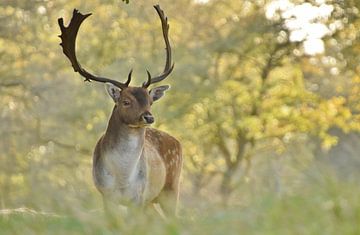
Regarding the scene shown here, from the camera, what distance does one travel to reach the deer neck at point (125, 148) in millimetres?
10539

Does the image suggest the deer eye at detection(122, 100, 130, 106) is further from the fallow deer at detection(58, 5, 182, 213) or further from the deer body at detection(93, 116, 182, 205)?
the deer body at detection(93, 116, 182, 205)

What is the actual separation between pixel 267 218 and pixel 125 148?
6581 millimetres

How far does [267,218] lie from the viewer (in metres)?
4.09

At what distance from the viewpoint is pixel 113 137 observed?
10.6 meters

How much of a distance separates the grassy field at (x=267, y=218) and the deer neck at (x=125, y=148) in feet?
19.4

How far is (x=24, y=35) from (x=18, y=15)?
862 mm

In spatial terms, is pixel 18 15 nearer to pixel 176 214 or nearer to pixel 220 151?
pixel 220 151

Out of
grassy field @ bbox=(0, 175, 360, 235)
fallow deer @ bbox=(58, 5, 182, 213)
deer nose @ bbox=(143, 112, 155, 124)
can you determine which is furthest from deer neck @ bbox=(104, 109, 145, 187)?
grassy field @ bbox=(0, 175, 360, 235)

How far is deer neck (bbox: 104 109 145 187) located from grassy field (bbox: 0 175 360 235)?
5.90 m

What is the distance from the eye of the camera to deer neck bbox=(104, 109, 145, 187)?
10.5 m

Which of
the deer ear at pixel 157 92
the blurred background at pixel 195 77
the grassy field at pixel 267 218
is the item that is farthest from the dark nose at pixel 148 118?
the blurred background at pixel 195 77

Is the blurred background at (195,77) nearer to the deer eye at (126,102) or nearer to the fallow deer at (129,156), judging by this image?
the fallow deer at (129,156)

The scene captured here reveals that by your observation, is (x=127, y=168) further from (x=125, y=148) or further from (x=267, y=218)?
(x=267, y=218)

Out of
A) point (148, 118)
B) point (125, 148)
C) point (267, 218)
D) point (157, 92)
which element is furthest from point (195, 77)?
point (267, 218)
